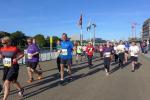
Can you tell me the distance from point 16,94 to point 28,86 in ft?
5.63

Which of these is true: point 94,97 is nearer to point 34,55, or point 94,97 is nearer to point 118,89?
point 118,89

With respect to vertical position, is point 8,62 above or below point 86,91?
above

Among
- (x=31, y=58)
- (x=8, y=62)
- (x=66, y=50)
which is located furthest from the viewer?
(x=31, y=58)

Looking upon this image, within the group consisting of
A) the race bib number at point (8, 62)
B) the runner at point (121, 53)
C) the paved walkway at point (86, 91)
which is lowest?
the paved walkway at point (86, 91)

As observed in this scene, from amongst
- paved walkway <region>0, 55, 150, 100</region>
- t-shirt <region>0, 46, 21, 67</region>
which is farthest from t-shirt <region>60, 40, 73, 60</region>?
t-shirt <region>0, 46, 21, 67</region>

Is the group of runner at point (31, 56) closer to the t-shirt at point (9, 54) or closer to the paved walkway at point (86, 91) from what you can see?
the t-shirt at point (9, 54)

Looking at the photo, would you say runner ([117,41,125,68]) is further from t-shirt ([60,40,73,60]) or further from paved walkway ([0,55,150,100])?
t-shirt ([60,40,73,60])

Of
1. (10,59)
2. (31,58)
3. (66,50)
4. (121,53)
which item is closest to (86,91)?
(66,50)

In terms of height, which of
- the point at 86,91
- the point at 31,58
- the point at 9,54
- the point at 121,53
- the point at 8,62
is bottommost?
the point at 86,91

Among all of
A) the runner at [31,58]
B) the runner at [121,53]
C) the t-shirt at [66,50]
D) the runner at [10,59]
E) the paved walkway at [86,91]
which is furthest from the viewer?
the runner at [121,53]

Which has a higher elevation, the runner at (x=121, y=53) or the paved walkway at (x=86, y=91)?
the runner at (x=121, y=53)

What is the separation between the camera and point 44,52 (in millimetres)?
29641

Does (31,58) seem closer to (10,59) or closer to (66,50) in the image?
(66,50)

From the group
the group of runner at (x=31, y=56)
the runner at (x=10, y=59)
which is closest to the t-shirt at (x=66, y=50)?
the group of runner at (x=31, y=56)
